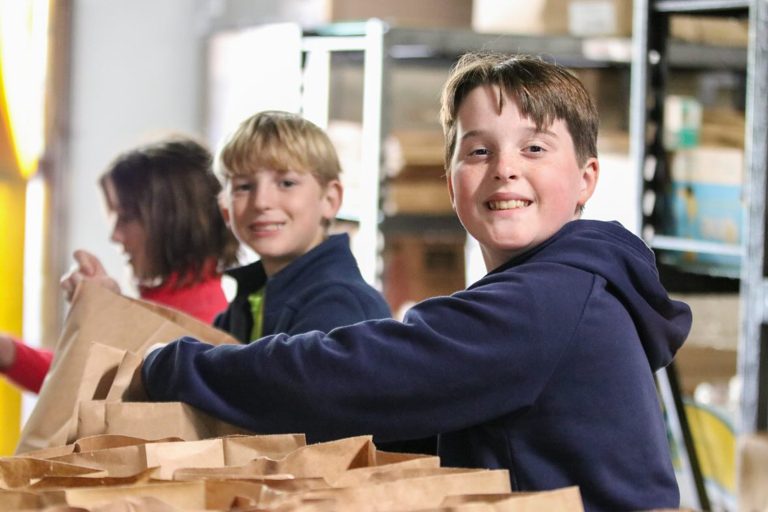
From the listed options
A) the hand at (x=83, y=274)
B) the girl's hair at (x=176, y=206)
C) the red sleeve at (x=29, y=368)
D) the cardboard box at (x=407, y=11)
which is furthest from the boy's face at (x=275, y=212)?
the cardboard box at (x=407, y=11)

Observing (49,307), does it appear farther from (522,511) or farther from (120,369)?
(522,511)

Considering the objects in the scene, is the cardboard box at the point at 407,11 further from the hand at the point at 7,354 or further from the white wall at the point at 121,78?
the hand at the point at 7,354

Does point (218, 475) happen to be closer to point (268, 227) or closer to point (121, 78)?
point (268, 227)

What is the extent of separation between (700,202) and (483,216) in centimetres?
163

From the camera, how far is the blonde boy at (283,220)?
1.83 meters

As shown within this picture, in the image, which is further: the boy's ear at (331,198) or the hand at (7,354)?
the hand at (7,354)

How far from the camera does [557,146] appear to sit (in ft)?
4.47

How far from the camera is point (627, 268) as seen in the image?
130 centimetres

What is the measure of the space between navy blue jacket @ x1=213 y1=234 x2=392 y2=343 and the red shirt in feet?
1.14

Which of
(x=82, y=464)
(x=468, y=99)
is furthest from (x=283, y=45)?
(x=82, y=464)

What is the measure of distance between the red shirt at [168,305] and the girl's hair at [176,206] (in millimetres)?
19

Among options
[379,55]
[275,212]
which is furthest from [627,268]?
[379,55]

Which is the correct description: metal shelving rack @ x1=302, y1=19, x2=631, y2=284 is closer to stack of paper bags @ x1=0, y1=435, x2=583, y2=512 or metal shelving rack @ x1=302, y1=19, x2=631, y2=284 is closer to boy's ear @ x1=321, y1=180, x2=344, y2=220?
boy's ear @ x1=321, y1=180, x2=344, y2=220

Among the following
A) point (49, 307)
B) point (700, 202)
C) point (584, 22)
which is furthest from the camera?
point (49, 307)
